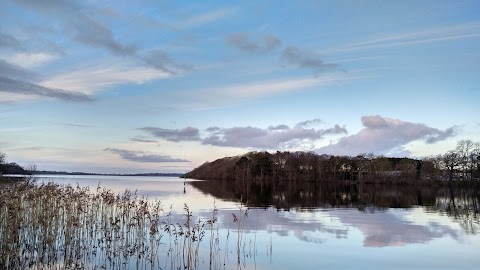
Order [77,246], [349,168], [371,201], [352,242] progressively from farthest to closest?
[349,168], [371,201], [352,242], [77,246]

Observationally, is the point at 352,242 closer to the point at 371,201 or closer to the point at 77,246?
the point at 77,246

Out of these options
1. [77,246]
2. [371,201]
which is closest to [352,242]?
[77,246]

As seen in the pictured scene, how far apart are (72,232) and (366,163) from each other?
4870 inches

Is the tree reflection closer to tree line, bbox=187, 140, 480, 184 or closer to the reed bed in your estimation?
the reed bed

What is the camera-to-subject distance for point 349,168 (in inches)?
5231

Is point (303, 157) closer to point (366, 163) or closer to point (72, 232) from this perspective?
point (366, 163)

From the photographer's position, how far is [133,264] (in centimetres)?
1347

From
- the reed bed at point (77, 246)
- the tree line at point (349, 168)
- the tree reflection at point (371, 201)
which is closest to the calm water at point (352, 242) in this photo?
the reed bed at point (77, 246)

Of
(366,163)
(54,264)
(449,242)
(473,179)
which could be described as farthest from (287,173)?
(54,264)

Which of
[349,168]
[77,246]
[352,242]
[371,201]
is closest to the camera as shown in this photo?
[77,246]

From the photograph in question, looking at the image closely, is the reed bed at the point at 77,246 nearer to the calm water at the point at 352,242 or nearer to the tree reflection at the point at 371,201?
the calm water at the point at 352,242

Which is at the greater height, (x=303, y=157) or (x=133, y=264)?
(x=303, y=157)

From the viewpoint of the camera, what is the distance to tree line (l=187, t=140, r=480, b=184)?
105250mm

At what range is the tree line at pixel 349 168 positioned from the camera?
105 metres
